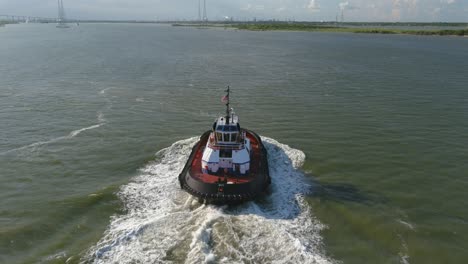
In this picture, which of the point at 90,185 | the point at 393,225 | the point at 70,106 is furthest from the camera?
the point at 70,106

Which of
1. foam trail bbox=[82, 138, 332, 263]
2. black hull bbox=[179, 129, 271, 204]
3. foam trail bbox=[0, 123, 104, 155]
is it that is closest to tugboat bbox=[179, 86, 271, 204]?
black hull bbox=[179, 129, 271, 204]

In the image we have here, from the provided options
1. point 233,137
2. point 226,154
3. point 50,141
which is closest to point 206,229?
point 226,154

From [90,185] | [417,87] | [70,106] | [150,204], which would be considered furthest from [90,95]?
[417,87]

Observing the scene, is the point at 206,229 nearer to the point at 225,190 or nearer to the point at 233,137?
the point at 225,190

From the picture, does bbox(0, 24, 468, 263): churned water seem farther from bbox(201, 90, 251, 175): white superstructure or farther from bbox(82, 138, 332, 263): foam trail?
bbox(201, 90, 251, 175): white superstructure

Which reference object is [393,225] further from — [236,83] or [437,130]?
[236,83]
